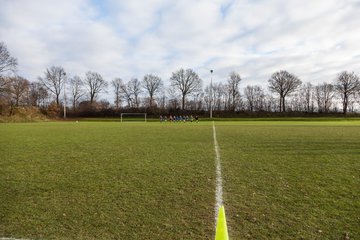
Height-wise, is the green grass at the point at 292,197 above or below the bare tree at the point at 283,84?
below

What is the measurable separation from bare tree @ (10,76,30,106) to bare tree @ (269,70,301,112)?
73843 mm

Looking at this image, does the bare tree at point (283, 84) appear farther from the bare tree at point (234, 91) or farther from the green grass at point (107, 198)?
the green grass at point (107, 198)

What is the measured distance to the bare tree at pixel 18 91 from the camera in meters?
61.5

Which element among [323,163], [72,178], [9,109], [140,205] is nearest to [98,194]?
[140,205]

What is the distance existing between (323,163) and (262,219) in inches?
217

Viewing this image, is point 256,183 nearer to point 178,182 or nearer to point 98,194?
point 178,182

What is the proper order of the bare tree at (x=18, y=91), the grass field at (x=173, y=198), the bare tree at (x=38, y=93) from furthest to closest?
1. the bare tree at (x=38, y=93)
2. the bare tree at (x=18, y=91)
3. the grass field at (x=173, y=198)

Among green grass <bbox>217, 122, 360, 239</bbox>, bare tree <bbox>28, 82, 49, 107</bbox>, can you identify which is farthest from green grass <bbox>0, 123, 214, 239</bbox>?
bare tree <bbox>28, 82, 49, 107</bbox>

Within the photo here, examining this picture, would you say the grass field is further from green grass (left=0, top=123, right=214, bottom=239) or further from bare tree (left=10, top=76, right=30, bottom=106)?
bare tree (left=10, top=76, right=30, bottom=106)

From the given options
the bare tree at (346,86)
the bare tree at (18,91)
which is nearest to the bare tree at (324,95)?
the bare tree at (346,86)

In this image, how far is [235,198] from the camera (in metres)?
5.58

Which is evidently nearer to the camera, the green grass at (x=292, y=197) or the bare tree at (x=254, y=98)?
the green grass at (x=292, y=197)

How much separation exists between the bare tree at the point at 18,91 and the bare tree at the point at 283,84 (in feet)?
242

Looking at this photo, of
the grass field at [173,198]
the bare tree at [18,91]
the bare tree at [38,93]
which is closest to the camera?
the grass field at [173,198]
